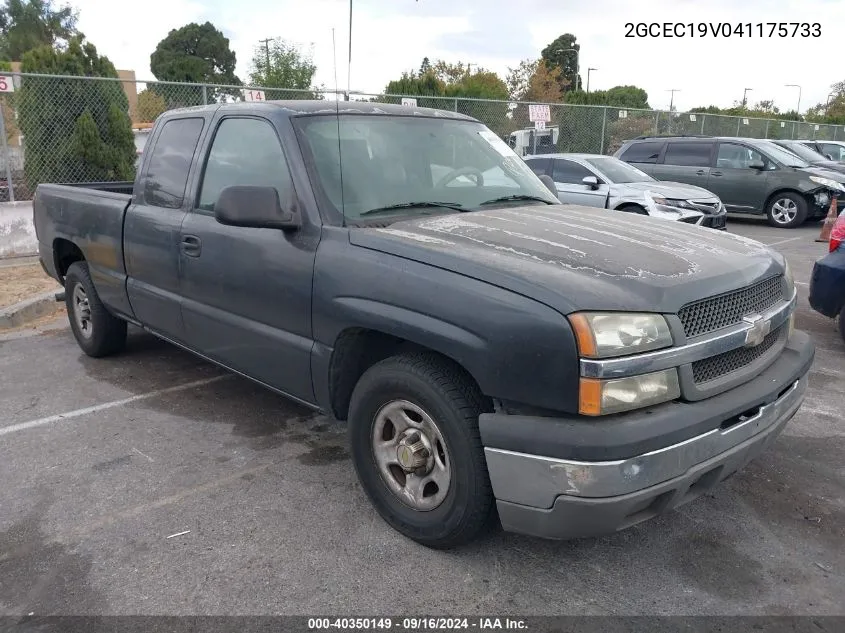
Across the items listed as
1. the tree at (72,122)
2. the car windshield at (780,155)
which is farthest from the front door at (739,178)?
the tree at (72,122)

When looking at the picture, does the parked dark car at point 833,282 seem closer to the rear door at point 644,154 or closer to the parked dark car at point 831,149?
the rear door at point 644,154

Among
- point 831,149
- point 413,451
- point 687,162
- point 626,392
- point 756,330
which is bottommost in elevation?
point 413,451

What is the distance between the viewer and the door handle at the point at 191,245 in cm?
392

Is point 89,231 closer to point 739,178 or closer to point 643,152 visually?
point 643,152

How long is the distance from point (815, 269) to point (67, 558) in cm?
562

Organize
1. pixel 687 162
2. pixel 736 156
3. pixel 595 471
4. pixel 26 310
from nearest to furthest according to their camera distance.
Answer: pixel 595 471 → pixel 26 310 → pixel 736 156 → pixel 687 162

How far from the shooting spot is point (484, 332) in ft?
8.25

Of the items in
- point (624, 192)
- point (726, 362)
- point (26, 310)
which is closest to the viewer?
point (726, 362)

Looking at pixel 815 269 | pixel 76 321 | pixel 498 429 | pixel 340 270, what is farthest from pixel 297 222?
pixel 815 269

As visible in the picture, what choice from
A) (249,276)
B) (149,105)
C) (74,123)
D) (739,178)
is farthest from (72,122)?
(739,178)

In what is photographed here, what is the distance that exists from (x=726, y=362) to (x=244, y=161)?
264 centimetres

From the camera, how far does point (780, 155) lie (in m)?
14.2

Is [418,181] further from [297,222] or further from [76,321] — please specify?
[76,321]

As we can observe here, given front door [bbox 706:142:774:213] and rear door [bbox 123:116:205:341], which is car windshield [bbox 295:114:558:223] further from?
front door [bbox 706:142:774:213]
